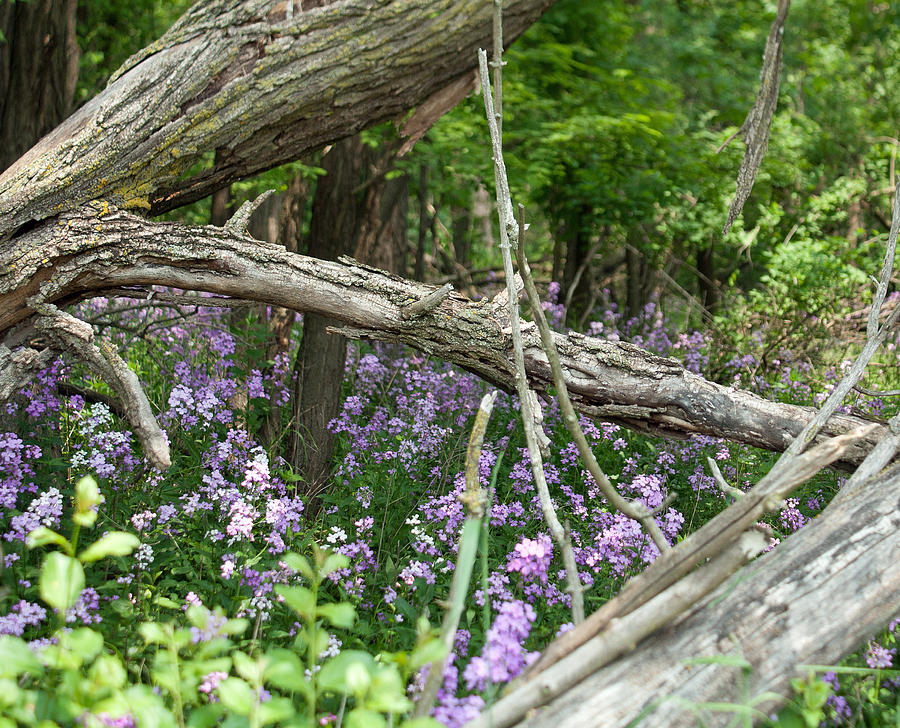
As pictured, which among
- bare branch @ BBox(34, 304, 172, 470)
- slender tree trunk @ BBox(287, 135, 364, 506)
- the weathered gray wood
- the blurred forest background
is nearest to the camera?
bare branch @ BBox(34, 304, 172, 470)

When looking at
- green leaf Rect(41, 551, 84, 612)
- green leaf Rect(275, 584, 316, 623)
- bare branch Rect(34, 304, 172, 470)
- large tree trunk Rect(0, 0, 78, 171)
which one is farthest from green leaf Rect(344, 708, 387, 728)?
large tree trunk Rect(0, 0, 78, 171)

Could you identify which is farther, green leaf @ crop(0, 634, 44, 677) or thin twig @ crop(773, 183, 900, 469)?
thin twig @ crop(773, 183, 900, 469)

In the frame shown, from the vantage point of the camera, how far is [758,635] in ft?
5.99

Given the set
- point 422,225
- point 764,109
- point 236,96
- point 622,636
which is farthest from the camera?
point 422,225

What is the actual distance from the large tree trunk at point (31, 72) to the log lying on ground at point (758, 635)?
4.36 metres

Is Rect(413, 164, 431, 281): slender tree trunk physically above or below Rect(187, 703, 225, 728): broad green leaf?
above

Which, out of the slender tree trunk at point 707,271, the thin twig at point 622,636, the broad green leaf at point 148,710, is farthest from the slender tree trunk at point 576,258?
the broad green leaf at point 148,710

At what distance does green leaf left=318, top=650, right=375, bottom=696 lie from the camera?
1.45 m

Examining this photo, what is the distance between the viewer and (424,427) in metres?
3.59

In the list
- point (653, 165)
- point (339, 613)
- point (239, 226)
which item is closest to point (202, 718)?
point (339, 613)

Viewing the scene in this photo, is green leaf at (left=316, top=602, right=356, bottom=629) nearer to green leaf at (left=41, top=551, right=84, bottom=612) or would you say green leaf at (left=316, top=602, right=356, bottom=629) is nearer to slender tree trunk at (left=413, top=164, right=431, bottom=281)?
green leaf at (left=41, top=551, right=84, bottom=612)

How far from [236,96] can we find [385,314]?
46.7 inches

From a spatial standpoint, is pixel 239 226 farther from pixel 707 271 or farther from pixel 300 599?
pixel 707 271

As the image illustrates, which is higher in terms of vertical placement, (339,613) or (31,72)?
(31,72)
